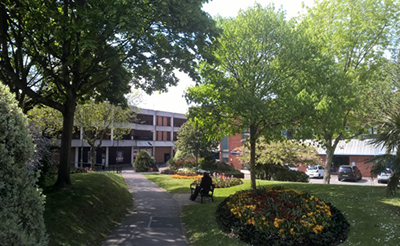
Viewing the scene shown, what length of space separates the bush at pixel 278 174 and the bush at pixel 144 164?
1647cm

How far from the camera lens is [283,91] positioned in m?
11.2

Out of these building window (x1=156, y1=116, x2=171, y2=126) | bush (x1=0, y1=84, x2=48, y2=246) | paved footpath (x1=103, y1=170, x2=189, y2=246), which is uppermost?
building window (x1=156, y1=116, x2=171, y2=126)

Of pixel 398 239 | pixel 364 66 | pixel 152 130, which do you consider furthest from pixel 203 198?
pixel 152 130

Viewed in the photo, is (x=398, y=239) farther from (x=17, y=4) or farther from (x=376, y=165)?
(x=17, y=4)

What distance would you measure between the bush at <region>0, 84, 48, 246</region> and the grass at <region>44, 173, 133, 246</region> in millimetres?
2878

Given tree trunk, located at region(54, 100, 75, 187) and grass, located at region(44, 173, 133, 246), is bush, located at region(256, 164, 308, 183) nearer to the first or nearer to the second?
grass, located at region(44, 173, 133, 246)

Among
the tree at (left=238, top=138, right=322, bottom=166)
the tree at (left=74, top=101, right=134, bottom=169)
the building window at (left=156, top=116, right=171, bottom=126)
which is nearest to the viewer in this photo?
the tree at (left=238, top=138, right=322, bottom=166)

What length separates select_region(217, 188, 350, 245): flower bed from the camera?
23.0 ft

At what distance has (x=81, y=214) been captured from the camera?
8789mm

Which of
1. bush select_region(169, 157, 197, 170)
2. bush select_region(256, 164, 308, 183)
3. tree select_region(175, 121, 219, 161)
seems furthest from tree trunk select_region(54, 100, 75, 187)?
tree select_region(175, 121, 219, 161)

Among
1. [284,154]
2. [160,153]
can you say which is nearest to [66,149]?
[284,154]

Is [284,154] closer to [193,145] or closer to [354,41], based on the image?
[354,41]

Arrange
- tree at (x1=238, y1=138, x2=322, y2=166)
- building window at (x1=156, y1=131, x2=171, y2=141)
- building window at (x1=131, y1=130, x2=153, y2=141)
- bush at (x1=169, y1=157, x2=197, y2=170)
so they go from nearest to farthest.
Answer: tree at (x1=238, y1=138, x2=322, y2=166)
bush at (x1=169, y1=157, x2=197, y2=170)
building window at (x1=131, y1=130, x2=153, y2=141)
building window at (x1=156, y1=131, x2=171, y2=141)

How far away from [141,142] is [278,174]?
3998 cm
